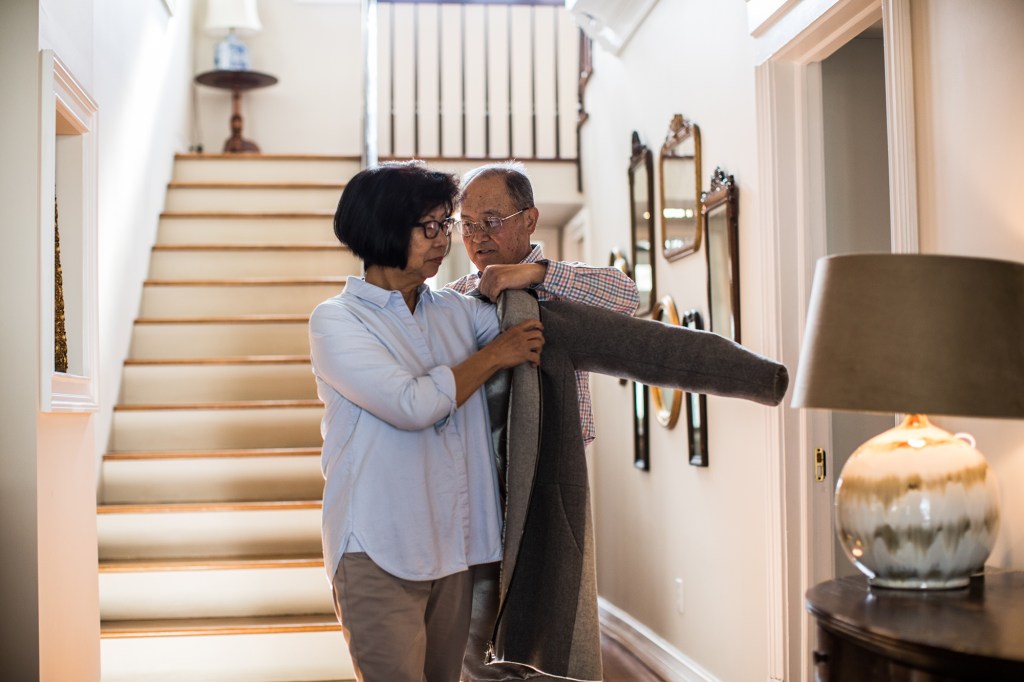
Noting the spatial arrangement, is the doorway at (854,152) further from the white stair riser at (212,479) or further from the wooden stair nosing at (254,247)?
the wooden stair nosing at (254,247)

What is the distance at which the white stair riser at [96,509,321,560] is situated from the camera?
13.0 feet

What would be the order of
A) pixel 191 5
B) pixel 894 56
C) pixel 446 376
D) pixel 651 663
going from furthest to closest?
pixel 191 5 → pixel 651 663 → pixel 894 56 → pixel 446 376

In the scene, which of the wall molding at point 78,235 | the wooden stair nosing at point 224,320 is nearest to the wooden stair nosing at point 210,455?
the wooden stair nosing at point 224,320

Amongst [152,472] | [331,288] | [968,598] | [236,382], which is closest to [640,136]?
[331,288]

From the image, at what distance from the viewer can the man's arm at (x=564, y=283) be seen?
1.98 m

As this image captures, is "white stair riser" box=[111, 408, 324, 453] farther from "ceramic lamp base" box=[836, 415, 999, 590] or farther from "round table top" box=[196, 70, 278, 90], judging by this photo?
"ceramic lamp base" box=[836, 415, 999, 590]

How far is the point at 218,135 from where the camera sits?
664cm

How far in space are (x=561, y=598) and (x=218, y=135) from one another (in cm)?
537

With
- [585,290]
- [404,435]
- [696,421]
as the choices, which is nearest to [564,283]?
[585,290]

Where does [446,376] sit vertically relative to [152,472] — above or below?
above

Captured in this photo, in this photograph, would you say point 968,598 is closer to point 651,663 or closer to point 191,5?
point 651,663

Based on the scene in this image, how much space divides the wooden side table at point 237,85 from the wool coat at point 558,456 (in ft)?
15.9

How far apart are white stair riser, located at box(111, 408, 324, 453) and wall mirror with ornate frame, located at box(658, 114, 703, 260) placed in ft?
5.30

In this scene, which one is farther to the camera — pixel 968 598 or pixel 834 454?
pixel 834 454
